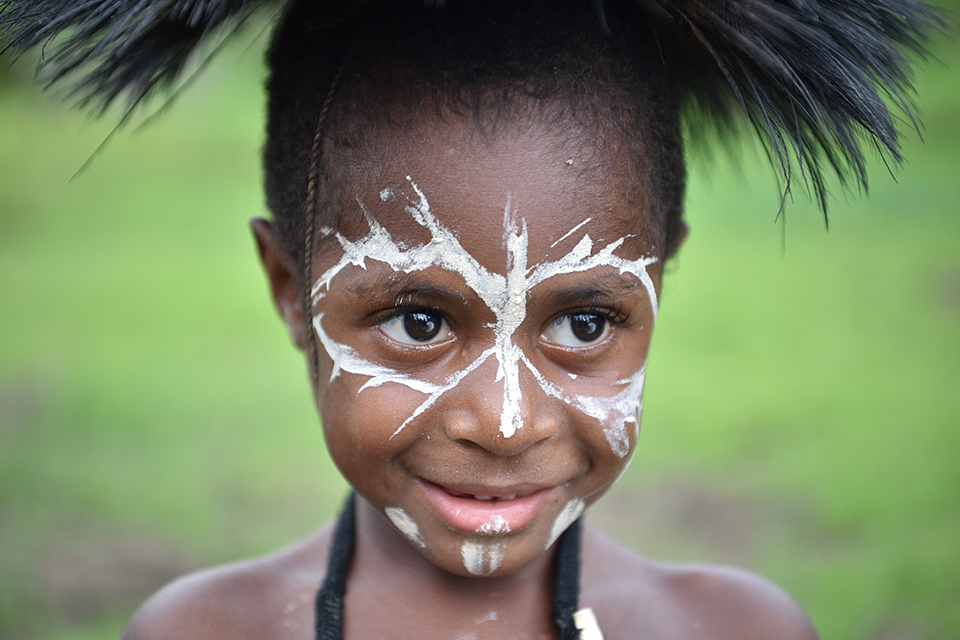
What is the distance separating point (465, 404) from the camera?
5.08ft

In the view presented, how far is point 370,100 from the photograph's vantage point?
5.28 ft

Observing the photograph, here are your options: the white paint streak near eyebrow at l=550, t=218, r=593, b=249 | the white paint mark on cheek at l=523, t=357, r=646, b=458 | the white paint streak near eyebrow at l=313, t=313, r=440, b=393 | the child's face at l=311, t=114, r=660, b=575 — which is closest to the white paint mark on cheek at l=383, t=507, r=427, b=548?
the child's face at l=311, t=114, r=660, b=575

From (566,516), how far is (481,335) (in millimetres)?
405

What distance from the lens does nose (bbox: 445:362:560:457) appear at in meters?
1.52

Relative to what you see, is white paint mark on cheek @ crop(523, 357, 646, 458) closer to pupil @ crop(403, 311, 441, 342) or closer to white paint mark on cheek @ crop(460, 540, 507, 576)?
pupil @ crop(403, 311, 441, 342)

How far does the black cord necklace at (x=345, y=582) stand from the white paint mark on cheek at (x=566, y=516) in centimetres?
22

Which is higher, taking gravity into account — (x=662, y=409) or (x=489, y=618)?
(x=489, y=618)

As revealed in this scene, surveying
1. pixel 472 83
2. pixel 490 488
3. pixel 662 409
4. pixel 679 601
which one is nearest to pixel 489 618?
pixel 490 488

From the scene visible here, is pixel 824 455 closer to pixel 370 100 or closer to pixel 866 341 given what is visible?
pixel 866 341

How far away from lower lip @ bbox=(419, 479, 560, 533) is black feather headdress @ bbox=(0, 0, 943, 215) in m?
0.75

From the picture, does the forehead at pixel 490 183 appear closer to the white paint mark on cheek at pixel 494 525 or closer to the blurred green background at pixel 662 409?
the white paint mark on cheek at pixel 494 525

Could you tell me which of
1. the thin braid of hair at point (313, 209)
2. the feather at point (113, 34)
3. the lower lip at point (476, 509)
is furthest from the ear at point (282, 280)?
the lower lip at point (476, 509)

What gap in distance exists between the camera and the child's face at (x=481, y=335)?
1.53 m

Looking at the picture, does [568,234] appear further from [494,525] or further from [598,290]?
[494,525]
